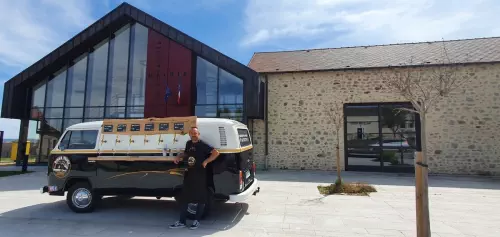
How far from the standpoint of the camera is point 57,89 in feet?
46.1

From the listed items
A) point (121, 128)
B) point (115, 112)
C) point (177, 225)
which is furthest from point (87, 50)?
point (177, 225)

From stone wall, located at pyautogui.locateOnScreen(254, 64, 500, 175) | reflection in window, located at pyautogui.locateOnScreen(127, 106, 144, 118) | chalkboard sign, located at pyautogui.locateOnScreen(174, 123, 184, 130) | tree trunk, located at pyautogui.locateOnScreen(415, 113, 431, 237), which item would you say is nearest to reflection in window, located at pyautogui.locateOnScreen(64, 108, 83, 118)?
reflection in window, located at pyautogui.locateOnScreen(127, 106, 144, 118)

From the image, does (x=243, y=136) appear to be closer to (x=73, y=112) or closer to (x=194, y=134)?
Answer: (x=194, y=134)

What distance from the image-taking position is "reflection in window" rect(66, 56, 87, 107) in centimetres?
1375

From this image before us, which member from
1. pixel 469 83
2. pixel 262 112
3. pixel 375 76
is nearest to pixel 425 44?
pixel 469 83

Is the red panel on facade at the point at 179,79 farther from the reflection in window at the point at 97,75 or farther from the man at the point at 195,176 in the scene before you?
the man at the point at 195,176

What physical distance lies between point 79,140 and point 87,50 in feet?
35.1

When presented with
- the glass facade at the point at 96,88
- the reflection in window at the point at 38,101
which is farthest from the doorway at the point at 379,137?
the reflection in window at the point at 38,101

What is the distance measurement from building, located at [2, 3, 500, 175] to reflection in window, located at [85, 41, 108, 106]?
5 cm

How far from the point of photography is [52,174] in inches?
221

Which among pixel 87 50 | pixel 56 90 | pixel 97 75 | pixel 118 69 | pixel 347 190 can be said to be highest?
pixel 87 50

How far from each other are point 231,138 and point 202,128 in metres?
0.60

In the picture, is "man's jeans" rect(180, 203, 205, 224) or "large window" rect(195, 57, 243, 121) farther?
"large window" rect(195, 57, 243, 121)

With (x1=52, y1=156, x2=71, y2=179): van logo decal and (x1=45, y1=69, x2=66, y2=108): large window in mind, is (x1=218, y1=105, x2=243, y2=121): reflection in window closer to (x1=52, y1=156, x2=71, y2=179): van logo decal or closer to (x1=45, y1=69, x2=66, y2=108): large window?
(x1=52, y1=156, x2=71, y2=179): van logo decal
